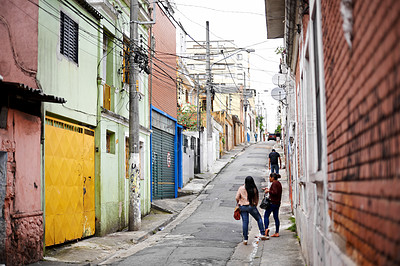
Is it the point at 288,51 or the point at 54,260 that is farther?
the point at 288,51

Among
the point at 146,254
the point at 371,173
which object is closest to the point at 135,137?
the point at 146,254

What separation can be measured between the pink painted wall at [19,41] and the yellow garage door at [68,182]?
144 centimetres

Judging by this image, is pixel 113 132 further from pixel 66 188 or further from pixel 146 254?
pixel 146 254

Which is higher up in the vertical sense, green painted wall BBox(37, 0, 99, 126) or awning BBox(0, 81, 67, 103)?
green painted wall BBox(37, 0, 99, 126)

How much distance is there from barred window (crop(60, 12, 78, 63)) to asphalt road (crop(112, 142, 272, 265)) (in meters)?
5.18

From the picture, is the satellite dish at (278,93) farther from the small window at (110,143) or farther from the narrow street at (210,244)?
the small window at (110,143)

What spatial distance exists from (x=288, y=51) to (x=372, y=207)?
9.59 m

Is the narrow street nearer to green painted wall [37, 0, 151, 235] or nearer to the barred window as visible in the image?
green painted wall [37, 0, 151, 235]

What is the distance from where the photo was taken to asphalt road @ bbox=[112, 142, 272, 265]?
9.80m

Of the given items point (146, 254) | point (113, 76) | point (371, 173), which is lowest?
point (146, 254)

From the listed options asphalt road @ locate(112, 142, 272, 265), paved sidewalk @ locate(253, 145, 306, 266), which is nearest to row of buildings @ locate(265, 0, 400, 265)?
paved sidewalk @ locate(253, 145, 306, 266)

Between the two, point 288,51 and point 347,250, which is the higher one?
point 288,51

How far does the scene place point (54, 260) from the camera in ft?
Answer: 32.2

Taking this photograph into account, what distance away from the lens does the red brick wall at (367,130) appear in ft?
8.16
